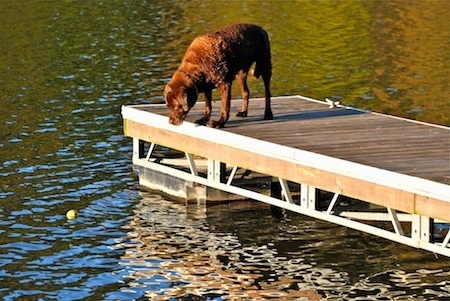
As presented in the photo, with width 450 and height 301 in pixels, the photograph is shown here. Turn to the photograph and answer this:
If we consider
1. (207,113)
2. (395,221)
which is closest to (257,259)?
(395,221)

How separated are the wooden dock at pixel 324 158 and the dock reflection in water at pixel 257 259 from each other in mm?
452

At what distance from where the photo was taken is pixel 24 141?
68.5 ft

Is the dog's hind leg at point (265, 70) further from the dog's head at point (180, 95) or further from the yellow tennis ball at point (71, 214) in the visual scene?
the yellow tennis ball at point (71, 214)

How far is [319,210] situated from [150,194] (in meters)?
3.91

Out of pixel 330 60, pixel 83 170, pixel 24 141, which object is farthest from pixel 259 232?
pixel 330 60

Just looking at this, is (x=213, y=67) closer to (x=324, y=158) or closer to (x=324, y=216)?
(x=324, y=158)

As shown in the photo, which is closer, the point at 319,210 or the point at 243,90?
the point at 319,210

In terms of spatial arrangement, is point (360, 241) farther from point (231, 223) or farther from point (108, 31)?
point (108, 31)

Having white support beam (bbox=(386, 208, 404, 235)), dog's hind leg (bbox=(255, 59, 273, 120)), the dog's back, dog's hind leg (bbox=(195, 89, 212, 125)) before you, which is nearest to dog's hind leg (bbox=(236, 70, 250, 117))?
the dog's back

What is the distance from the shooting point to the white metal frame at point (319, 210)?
12.8m

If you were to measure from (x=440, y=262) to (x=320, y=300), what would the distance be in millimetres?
2077

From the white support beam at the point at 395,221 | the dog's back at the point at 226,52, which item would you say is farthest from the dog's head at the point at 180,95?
the white support beam at the point at 395,221

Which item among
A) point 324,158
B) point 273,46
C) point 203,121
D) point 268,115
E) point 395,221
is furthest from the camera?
point 273,46

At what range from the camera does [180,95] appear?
50.6 ft
